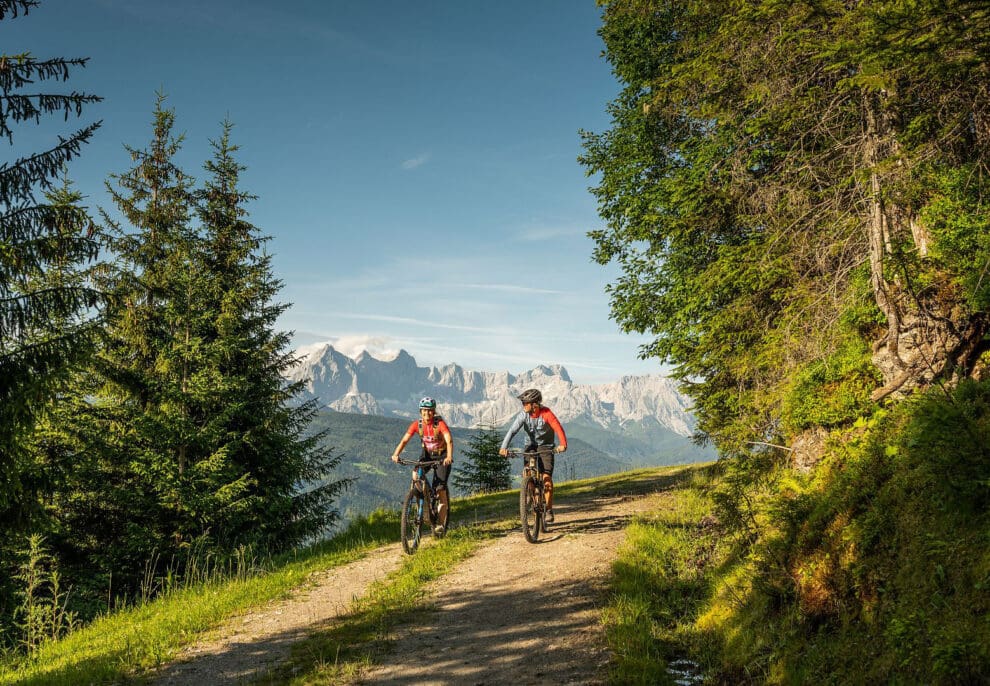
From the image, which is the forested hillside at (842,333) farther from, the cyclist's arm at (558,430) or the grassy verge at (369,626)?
the grassy verge at (369,626)

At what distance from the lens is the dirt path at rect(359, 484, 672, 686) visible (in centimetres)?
514

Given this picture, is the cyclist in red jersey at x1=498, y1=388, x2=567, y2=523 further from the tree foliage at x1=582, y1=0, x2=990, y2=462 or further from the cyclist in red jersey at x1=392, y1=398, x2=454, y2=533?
the tree foliage at x1=582, y1=0, x2=990, y2=462

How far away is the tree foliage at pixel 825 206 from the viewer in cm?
579

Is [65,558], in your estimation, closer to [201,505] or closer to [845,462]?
[201,505]

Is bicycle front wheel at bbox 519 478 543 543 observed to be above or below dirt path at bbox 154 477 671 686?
above

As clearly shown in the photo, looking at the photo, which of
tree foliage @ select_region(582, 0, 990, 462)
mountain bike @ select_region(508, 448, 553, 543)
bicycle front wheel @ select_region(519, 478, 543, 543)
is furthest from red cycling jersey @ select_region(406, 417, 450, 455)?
tree foliage @ select_region(582, 0, 990, 462)

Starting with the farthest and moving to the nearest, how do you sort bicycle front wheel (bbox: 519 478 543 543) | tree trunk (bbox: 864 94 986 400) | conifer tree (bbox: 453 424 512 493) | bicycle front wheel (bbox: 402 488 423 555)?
conifer tree (bbox: 453 424 512 493), bicycle front wheel (bbox: 402 488 423 555), bicycle front wheel (bbox: 519 478 543 543), tree trunk (bbox: 864 94 986 400)

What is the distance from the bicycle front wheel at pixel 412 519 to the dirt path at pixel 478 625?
421 millimetres

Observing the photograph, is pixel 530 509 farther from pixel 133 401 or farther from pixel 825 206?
pixel 133 401

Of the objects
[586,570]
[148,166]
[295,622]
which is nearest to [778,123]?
[586,570]

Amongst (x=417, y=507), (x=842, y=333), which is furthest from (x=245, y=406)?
(x=842, y=333)

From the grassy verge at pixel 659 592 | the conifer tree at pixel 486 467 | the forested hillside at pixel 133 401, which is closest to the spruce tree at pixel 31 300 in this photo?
the forested hillside at pixel 133 401

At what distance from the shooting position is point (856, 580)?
4.23 m

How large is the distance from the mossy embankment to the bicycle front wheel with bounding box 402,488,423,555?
4353 mm
